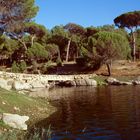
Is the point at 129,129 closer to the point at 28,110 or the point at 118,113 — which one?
the point at 118,113

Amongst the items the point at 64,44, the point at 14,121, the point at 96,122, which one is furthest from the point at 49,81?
the point at 14,121

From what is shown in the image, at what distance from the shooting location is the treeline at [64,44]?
87062mm

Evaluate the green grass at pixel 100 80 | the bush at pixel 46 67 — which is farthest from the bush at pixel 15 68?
the green grass at pixel 100 80

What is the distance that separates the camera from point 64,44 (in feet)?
380

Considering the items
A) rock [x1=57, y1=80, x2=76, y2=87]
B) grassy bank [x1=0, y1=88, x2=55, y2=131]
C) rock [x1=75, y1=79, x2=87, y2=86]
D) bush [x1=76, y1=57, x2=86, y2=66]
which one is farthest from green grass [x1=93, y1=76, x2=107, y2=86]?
grassy bank [x1=0, y1=88, x2=55, y2=131]

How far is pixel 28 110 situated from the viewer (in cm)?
3206

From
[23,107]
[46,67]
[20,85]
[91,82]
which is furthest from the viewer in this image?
[46,67]

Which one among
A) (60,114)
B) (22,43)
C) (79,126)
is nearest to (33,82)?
(22,43)

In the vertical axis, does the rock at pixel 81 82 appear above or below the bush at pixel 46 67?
below

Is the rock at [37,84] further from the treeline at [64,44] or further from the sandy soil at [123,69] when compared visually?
the sandy soil at [123,69]

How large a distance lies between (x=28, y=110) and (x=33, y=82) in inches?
1665

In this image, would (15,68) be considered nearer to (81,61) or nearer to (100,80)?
(81,61)

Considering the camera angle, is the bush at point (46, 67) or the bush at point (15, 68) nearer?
the bush at point (15, 68)

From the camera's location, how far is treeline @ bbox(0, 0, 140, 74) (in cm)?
8706
